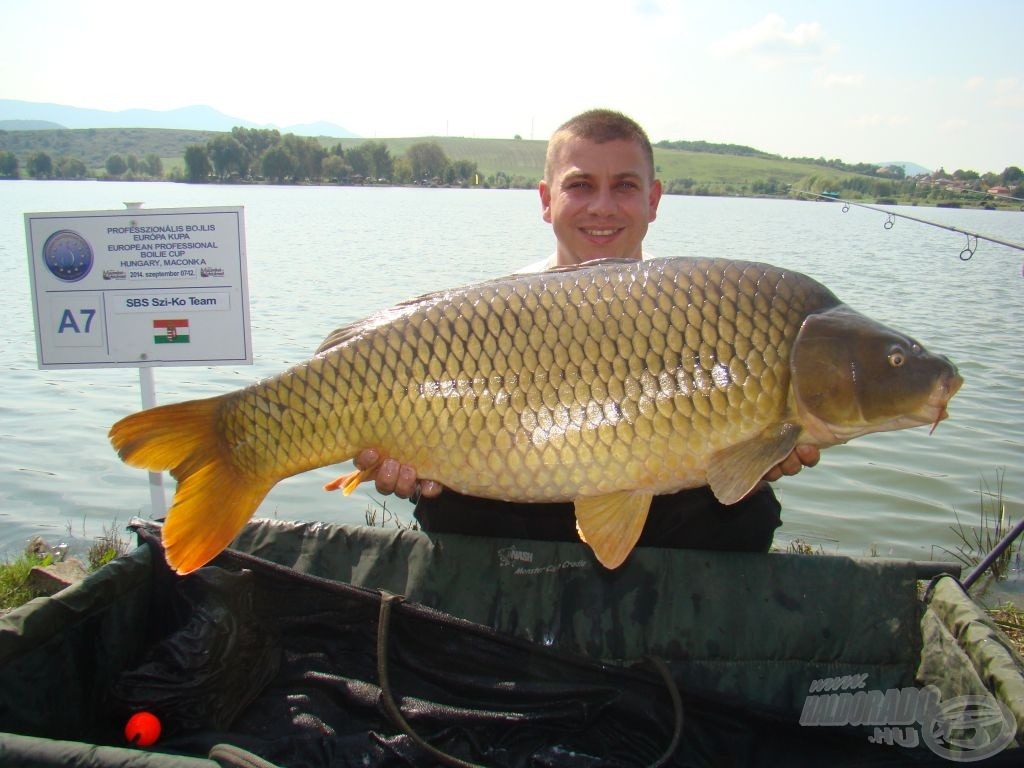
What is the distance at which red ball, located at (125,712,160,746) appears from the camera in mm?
1408

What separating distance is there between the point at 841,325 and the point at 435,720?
105 centimetres

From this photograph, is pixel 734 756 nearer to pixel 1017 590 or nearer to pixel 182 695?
pixel 182 695

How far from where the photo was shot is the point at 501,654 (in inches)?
64.2

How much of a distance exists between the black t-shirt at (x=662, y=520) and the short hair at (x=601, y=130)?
104 cm

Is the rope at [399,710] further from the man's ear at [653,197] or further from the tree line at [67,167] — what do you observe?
the tree line at [67,167]

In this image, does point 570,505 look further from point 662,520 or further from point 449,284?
point 449,284

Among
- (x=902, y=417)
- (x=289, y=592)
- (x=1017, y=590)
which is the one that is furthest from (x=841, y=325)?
(x=1017, y=590)

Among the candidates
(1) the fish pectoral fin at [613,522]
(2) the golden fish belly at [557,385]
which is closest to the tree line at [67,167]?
(2) the golden fish belly at [557,385]

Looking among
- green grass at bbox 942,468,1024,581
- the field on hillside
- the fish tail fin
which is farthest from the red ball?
the field on hillside

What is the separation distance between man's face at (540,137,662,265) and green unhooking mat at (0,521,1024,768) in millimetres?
1007

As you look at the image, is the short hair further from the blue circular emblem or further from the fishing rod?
the fishing rod

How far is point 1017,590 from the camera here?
9.05ft

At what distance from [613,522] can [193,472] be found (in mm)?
756

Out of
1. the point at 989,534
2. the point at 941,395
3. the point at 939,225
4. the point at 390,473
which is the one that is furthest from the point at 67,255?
→ the point at 939,225
